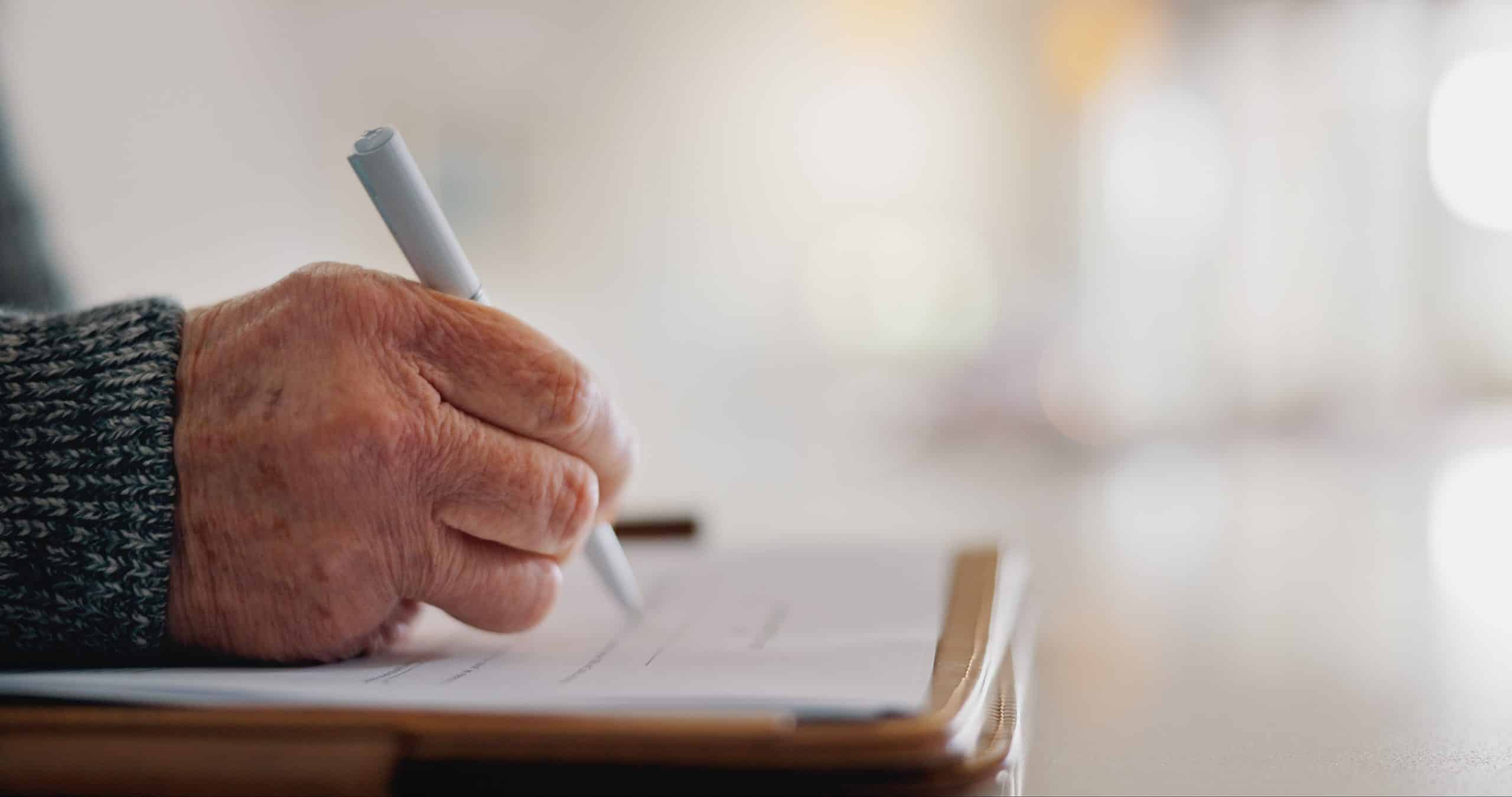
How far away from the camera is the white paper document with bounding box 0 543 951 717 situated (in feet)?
0.93

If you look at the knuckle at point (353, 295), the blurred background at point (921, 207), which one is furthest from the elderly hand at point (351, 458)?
the blurred background at point (921, 207)

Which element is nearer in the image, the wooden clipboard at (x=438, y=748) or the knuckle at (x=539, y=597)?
the wooden clipboard at (x=438, y=748)

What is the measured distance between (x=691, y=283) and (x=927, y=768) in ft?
8.17

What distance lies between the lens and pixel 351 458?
35 cm

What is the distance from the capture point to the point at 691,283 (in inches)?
107

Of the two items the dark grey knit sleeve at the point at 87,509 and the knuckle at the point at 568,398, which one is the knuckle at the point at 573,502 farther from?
the dark grey knit sleeve at the point at 87,509

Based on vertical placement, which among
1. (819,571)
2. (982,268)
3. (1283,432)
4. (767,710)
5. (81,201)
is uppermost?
(81,201)

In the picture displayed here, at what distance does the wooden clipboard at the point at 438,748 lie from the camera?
0.25 m

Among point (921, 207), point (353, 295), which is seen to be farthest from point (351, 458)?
point (921, 207)

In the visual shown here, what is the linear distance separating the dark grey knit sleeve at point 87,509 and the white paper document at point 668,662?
16 millimetres

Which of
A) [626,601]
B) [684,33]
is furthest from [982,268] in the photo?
[626,601]

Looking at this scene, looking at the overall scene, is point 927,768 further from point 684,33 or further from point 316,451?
point 684,33

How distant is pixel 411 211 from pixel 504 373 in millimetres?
61

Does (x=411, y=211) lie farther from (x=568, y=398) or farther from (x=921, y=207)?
(x=921, y=207)
